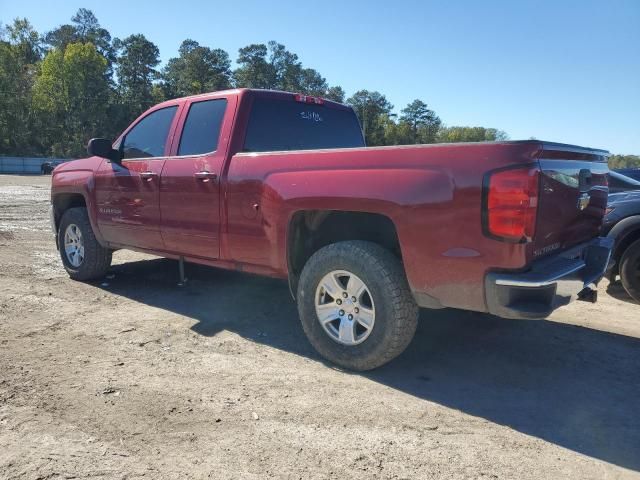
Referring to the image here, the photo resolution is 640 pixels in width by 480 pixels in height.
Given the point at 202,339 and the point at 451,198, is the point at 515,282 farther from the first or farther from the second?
the point at 202,339

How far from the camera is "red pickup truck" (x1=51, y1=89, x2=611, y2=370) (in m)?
2.86

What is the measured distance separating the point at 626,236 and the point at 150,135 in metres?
5.45

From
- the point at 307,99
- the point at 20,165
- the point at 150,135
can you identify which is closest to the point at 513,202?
the point at 307,99

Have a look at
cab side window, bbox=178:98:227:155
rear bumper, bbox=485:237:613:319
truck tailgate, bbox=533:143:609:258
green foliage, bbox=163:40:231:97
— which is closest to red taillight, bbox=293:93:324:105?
cab side window, bbox=178:98:227:155

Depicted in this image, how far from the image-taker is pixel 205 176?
4375 millimetres

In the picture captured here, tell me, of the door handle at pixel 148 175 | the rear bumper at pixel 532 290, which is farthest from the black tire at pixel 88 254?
the rear bumper at pixel 532 290

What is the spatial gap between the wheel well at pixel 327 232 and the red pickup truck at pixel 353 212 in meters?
0.01

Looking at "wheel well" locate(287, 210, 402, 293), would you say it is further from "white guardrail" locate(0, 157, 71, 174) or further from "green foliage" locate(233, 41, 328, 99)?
"green foliage" locate(233, 41, 328, 99)

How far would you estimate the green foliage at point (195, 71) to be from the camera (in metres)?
90.2

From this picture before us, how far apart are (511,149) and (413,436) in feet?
5.55

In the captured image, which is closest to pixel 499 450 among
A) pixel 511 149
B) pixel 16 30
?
pixel 511 149

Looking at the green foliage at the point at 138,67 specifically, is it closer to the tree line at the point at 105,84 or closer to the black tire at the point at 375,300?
the tree line at the point at 105,84

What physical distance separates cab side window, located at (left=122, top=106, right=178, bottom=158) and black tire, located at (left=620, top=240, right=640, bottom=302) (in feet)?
17.1

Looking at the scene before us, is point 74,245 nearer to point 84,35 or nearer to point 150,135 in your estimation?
point 150,135
